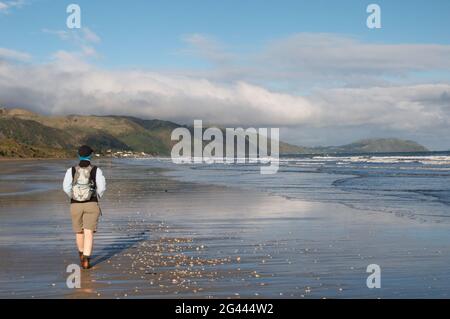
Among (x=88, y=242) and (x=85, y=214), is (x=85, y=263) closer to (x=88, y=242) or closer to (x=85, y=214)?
(x=88, y=242)

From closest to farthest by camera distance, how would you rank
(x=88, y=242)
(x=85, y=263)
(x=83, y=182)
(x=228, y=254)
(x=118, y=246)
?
(x=85, y=263), (x=83, y=182), (x=88, y=242), (x=228, y=254), (x=118, y=246)

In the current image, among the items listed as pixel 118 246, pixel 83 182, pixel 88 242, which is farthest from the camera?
pixel 118 246

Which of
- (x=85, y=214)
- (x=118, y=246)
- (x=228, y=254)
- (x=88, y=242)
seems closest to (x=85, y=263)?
(x=88, y=242)

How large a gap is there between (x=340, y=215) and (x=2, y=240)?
10773 mm

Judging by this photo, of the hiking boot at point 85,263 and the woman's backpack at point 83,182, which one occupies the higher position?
the woman's backpack at point 83,182

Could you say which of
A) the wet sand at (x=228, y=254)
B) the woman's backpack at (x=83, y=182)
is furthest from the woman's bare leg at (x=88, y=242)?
the woman's backpack at (x=83, y=182)

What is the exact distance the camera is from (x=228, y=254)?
12.8 meters

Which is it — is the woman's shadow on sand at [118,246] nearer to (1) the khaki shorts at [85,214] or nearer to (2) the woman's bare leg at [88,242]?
(2) the woman's bare leg at [88,242]

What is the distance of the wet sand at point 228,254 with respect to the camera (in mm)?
9609

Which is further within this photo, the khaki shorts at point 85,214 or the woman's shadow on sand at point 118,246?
the woman's shadow on sand at point 118,246

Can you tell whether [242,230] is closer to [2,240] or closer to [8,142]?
[2,240]

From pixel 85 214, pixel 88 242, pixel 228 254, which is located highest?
pixel 85 214

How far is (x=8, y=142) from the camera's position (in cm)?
19175
